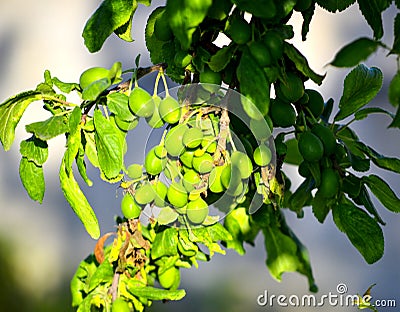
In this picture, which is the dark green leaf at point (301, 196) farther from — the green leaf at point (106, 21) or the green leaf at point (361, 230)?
the green leaf at point (106, 21)

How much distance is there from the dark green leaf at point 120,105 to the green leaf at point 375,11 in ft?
0.51

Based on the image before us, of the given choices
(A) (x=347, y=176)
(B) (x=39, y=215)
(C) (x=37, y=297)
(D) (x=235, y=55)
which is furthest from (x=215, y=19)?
(B) (x=39, y=215)

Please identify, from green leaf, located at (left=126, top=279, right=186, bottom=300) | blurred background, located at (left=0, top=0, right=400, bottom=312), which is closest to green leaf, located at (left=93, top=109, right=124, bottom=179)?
green leaf, located at (left=126, top=279, right=186, bottom=300)

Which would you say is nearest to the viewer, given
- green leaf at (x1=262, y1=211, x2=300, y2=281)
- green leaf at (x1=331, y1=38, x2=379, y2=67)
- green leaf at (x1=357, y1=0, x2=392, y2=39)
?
green leaf at (x1=331, y1=38, x2=379, y2=67)

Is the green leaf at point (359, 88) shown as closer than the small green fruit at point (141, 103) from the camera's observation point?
No

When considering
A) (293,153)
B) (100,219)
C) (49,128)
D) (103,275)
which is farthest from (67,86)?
(100,219)

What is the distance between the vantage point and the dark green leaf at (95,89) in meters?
0.37

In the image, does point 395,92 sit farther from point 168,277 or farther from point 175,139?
point 168,277

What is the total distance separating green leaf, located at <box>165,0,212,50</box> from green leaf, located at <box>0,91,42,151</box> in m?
0.14

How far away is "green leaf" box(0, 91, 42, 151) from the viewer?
427 mm

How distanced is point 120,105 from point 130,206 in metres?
0.07

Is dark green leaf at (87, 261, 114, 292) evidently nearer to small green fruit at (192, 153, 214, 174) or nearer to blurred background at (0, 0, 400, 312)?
small green fruit at (192, 153, 214, 174)

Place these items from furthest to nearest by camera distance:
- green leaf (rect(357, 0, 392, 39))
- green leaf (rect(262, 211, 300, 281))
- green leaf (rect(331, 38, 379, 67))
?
green leaf (rect(262, 211, 300, 281)), green leaf (rect(357, 0, 392, 39)), green leaf (rect(331, 38, 379, 67))

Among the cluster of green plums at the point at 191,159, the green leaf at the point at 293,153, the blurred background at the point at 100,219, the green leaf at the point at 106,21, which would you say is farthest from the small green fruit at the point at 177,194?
the blurred background at the point at 100,219
